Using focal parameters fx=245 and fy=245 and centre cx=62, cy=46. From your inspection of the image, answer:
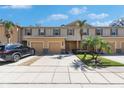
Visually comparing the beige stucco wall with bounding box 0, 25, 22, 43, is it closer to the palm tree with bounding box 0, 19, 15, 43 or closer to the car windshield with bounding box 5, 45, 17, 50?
the palm tree with bounding box 0, 19, 15, 43

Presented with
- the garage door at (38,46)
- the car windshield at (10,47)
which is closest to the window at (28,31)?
the garage door at (38,46)

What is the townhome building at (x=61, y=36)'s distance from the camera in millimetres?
39000

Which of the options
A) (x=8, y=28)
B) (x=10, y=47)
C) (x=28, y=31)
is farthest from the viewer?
(x=28, y=31)

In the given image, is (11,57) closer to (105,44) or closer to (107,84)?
(105,44)

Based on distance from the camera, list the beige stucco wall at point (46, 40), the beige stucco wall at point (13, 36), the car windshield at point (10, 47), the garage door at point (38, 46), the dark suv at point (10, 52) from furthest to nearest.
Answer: the garage door at point (38, 46)
the beige stucco wall at point (46, 40)
the beige stucco wall at point (13, 36)
the car windshield at point (10, 47)
the dark suv at point (10, 52)

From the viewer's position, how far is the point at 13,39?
3916 cm

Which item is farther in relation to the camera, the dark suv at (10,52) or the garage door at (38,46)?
the garage door at (38,46)

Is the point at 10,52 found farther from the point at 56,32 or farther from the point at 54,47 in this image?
the point at 56,32

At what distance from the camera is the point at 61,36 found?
3969 cm

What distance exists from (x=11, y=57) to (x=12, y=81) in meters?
10.2

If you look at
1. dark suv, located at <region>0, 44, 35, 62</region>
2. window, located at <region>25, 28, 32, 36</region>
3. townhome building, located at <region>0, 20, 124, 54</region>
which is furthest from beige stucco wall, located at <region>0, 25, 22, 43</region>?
dark suv, located at <region>0, 44, 35, 62</region>

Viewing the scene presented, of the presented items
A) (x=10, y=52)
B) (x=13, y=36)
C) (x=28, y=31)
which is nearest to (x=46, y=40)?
(x=28, y=31)

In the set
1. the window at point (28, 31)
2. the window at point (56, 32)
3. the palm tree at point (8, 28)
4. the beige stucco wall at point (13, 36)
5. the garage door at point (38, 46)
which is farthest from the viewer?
the window at point (28, 31)

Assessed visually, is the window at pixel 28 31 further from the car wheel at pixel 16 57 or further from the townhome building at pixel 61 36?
the car wheel at pixel 16 57
